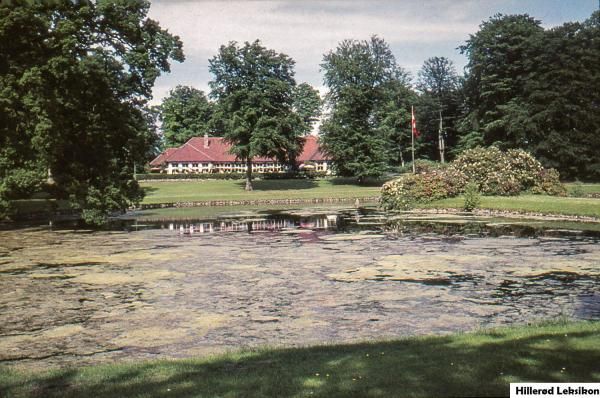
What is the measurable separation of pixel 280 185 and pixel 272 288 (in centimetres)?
6079

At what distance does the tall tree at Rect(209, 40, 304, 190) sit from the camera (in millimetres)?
70625

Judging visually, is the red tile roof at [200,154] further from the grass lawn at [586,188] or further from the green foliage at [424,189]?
the green foliage at [424,189]

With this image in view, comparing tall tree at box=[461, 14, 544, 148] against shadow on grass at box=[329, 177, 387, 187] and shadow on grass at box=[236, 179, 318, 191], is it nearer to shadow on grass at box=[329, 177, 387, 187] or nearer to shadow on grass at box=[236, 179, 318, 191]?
shadow on grass at box=[329, 177, 387, 187]

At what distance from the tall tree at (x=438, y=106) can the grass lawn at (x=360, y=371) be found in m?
81.7

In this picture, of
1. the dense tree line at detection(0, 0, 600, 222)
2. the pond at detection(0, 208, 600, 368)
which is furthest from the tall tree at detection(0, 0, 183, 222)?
the pond at detection(0, 208, 600, 368)

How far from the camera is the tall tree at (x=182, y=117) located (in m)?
128

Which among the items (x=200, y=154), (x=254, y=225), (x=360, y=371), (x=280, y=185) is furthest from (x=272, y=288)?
(x=200, y=154)

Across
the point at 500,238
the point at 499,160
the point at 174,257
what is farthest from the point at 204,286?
the point at 499,160

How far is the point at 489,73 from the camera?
73.2 m

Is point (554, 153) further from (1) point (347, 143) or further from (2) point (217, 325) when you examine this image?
(2) point (217, 325)

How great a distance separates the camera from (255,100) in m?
71.9

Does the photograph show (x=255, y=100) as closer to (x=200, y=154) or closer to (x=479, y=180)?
(x=479, y=180)

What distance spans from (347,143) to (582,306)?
6399cm

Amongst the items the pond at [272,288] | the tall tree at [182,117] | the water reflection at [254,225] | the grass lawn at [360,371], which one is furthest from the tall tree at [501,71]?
the tall tree at [182,117]
